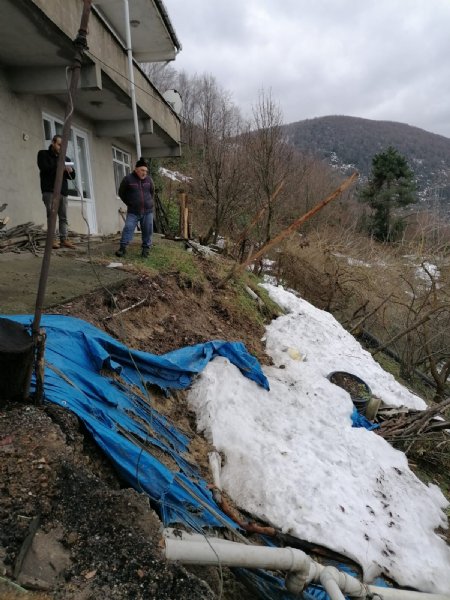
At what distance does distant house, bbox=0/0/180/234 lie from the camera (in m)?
5.74

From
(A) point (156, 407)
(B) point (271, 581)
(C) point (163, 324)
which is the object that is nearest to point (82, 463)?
(B) point (271, 581)

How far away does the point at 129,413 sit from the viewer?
2793 millimetres

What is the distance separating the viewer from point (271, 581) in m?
2.22

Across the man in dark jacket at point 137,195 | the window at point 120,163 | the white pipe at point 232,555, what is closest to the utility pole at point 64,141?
the white pipe at point 232,555

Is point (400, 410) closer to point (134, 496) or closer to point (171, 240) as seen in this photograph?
point (134, 496)

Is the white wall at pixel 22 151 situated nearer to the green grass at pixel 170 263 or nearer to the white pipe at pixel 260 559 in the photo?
the green grass at pixel 170 263

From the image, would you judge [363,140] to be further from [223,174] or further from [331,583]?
[331,583]

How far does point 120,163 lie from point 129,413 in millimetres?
11166

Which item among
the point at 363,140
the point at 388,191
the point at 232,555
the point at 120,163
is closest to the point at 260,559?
the point at 232,555

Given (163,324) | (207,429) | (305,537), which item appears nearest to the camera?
(305,537)

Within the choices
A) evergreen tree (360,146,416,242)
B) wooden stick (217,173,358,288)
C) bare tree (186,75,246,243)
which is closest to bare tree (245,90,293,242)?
bare tree (186,75,246,243)

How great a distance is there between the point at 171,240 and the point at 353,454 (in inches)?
295

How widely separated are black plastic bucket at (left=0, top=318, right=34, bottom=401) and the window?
10.8 metres

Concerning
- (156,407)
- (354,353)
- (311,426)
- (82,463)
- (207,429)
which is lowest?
(354,353)
